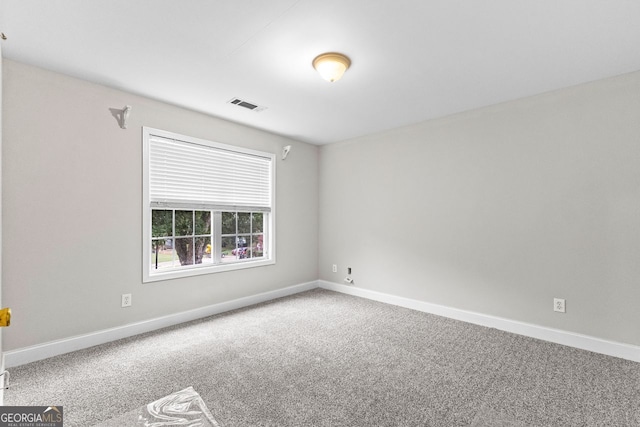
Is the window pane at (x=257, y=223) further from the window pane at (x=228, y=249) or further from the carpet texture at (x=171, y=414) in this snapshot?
the carpet texture at (x=171, y=414)

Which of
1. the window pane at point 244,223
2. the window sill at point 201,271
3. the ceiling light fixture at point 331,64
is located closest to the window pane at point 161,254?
the window sill at point 201,271

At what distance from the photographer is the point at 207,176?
11.9 ft

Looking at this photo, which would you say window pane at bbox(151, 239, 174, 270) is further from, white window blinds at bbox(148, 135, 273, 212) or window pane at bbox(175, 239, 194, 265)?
white window blinds at bbox(148, 135, 273, 212)

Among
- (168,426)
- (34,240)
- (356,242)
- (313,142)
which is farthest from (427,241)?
(34,240)

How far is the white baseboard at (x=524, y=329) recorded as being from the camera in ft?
8.31

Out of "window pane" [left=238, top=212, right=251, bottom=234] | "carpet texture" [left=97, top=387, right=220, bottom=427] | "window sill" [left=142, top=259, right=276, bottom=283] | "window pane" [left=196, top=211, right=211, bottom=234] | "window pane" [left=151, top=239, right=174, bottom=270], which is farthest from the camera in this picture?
"window pane" [left=238, top=212, right=251, bottom=234]

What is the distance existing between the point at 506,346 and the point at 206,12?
3.61 metres

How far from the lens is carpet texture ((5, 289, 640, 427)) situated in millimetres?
1777

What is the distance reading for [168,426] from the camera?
1.65 meters

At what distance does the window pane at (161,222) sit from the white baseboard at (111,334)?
3.01ft

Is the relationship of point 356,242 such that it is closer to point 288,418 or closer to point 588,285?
point 588,285

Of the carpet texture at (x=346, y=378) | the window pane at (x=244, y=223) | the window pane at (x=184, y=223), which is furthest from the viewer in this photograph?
the window pane at (x=244, y=223)

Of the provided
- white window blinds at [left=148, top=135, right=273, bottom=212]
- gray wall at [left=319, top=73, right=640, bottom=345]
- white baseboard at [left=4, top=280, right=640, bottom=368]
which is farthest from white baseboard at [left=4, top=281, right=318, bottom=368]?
gray wall at [left=319, top=73, right=640, bottom=345]

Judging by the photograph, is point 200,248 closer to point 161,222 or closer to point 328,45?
point 161,222
